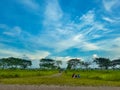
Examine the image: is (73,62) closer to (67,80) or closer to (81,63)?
(81,63)

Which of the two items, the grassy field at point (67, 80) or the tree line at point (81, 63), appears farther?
the tree line at point (81, 63)

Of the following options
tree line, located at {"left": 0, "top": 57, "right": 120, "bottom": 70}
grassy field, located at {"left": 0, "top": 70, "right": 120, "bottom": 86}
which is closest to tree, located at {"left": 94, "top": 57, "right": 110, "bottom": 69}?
tree line, located at {"left": 0, "top": 57, "right": 120, "bottom": 70}

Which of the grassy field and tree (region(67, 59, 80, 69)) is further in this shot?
tree (region(67, 59, 80, 69))

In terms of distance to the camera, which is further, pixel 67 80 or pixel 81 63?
pixel 81 63

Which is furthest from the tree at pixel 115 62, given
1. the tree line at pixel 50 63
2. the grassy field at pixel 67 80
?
the grassy field at pixel 67 80

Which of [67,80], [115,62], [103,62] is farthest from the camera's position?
[115,62]

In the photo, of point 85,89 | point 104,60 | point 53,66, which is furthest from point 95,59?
point 85,89

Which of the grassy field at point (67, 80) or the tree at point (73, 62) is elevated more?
the tree at point (73, 62)

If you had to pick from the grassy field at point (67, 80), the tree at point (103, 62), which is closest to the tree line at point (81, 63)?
the tree at point (103, 62)

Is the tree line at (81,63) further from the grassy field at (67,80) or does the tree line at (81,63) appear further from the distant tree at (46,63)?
the grassy field at (67,80)

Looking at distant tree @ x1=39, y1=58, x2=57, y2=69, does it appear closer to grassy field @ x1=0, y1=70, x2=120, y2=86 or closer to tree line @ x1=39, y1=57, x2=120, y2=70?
tree line @ x1=39, y1=57, x2=120, y2=70

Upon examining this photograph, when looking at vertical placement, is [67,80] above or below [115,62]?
below

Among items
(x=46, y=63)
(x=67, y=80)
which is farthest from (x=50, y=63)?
(x=67, y=80)

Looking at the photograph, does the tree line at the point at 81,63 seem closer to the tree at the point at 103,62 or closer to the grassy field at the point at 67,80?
the tree at the point at 103,62
